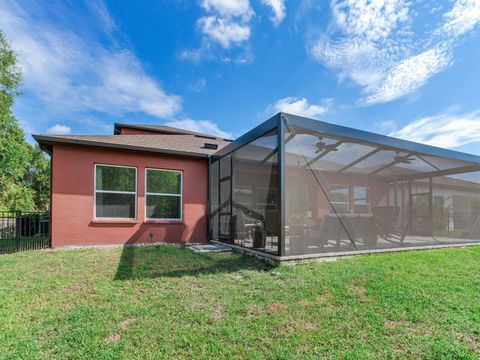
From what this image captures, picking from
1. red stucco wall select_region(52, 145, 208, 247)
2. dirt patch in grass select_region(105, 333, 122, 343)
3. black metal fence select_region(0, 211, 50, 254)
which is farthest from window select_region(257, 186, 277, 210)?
black metal fence select_region(0, 211, 50, 254)

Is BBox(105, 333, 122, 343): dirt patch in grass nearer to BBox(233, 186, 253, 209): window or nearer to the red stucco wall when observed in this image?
BBox(233, 186, 253, 209): window

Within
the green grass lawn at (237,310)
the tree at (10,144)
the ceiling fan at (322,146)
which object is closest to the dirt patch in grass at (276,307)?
the green grass lawn at (237,310)

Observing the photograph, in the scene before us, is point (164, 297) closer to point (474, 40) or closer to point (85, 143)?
point (85, 143)

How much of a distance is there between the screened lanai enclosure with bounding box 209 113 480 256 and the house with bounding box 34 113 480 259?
29 millimetres

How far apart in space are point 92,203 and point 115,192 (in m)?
0.65

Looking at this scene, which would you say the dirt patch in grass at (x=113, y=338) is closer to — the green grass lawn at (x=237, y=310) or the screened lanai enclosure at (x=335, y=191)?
the green grass lawn at (x=237, y=310)

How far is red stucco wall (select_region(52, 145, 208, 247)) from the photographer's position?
22.1ft

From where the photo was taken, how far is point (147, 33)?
9.97m

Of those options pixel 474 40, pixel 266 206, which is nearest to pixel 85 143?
pixel 266 206

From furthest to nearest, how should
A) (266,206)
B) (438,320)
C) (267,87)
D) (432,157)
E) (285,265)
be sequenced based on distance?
1. (267,87)
2. (432,157)
3. (266,206)
4. (285,265)
5. (438,320)

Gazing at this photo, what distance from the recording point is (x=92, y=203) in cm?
706

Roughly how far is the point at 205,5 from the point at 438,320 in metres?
9.29

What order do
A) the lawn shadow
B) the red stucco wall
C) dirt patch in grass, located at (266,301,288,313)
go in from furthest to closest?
the red stucco wall
the lawn shadow
dirt patch in grass, located at (266,301,288,313)

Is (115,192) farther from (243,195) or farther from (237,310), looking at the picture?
(237,310)
